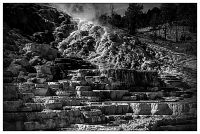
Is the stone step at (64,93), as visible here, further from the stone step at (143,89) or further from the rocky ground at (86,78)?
the stone step at (143,89)

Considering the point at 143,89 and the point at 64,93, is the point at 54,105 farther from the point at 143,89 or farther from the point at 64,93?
the point at 143,89

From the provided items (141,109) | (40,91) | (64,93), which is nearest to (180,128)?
(141,109)

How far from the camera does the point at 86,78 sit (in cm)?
2561

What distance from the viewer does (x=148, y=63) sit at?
3262 cm

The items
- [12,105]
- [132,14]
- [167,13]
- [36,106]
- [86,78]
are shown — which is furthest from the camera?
[167,13]

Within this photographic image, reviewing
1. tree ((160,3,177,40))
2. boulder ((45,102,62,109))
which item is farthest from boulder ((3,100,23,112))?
tree ((160,3,177,40))

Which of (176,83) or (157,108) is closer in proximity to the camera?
(157,108)

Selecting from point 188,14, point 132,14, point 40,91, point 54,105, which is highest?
point 132,14

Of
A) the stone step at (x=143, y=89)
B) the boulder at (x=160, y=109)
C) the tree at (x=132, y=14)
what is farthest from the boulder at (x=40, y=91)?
the tree at (x=132, y=14)

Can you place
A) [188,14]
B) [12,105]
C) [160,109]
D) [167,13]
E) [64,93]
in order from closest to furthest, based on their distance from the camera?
[12,105] < [160,109] < [64,93] < [188,14] < [167,13]

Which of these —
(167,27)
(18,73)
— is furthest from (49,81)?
(167,27)

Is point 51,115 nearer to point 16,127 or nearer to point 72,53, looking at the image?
point 16,127

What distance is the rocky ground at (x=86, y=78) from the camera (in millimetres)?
19344

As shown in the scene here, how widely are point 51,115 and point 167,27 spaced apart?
28374mm
